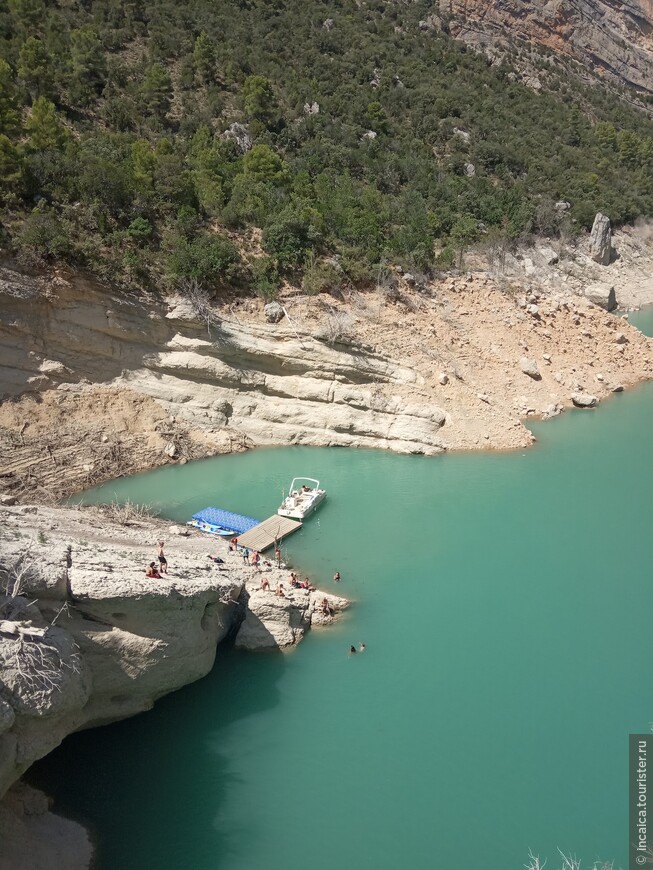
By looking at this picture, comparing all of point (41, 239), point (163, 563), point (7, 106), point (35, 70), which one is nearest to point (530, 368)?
point (163, 563)

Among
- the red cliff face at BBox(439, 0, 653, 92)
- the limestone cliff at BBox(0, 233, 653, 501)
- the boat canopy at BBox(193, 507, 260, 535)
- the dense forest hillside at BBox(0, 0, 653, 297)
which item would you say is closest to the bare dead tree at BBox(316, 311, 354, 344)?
the limestone cliff at BBox(0, 233, 653, 501)

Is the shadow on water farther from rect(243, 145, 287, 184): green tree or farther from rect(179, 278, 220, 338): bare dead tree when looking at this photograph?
rect(243, 145, 287, 184): green tree

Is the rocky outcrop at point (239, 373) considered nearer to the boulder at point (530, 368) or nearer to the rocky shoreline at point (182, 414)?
the rocky shoreline at point (182, 414)

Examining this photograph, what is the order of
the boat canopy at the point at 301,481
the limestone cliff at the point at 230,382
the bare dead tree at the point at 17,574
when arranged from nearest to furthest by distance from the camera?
the bare dead tree at the point at 17,574 → the boat canopy at the point at 301,481 → the limestone cliff at the point at 230,382

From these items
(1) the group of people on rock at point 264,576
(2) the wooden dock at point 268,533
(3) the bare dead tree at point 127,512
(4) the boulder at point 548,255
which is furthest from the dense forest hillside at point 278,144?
(1) the group of people on rock at point 264,576

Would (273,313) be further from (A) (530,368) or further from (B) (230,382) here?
(A) (530,368)
